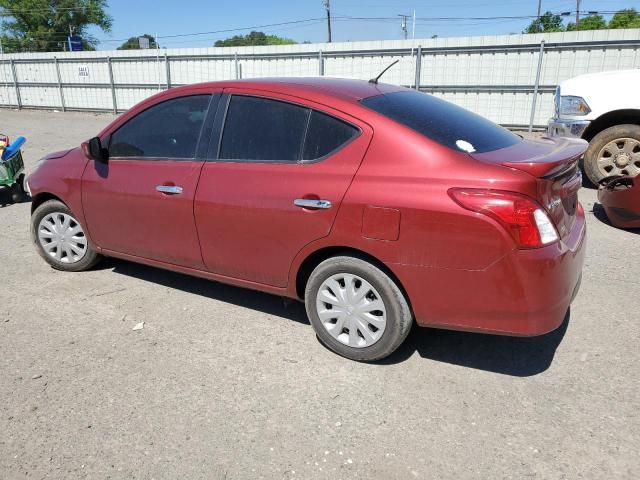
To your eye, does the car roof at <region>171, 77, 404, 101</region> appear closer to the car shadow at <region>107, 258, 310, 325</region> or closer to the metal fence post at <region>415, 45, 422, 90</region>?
the car shadow at <region>107, 258, 310, 325</region>

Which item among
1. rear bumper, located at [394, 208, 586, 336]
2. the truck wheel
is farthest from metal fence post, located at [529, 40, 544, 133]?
rear bumper, located at [394, 208, 586, 336]

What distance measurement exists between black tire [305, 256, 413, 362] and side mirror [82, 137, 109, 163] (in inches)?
80.5

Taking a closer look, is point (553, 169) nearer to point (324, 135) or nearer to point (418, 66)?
point (324, 135)

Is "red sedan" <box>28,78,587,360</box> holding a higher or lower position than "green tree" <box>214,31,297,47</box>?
lower

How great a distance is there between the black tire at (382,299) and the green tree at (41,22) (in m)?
61.8

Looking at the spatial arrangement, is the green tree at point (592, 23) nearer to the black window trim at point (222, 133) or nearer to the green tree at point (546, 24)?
the green tree at point (546, 24)

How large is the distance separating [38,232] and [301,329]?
271 cm

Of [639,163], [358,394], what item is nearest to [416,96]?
[358,394]

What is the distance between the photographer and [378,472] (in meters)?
2.37

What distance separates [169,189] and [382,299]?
173 cm

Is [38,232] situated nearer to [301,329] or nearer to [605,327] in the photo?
[301,329]

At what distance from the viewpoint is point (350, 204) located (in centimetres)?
298

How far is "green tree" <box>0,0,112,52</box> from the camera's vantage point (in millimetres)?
55344

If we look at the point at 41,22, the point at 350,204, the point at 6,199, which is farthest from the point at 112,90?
the point at 41,22
